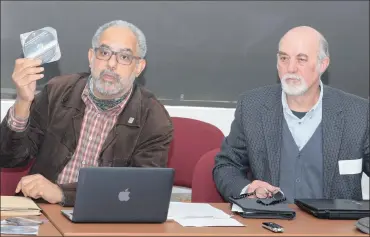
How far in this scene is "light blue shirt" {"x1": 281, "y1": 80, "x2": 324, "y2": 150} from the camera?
A: 153 inches

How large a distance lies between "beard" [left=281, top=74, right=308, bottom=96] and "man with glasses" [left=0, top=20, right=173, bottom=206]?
0.62 meters

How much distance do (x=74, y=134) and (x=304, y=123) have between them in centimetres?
117

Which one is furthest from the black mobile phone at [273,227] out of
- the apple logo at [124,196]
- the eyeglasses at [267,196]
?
the apple logo at [124,196]

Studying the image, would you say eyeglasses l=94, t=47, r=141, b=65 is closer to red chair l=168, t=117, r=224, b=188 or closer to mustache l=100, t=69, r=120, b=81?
mustache l=100, t=69, r=120, b=81

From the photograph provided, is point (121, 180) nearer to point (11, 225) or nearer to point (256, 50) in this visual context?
point (11, 225)

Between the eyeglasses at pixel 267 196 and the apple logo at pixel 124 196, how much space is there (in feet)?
2.34

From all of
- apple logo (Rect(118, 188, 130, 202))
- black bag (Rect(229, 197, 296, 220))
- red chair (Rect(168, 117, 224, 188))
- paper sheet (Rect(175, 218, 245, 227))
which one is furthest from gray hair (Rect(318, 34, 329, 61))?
apple logo (Rect(118, 188, 130, 202))

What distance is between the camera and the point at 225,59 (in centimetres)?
488

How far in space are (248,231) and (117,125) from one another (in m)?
1.23

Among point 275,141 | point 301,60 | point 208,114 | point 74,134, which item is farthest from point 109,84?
point 208,114

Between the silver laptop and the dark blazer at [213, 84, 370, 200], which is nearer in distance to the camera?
the silver laptop

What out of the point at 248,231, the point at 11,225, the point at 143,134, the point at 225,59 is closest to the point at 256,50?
the point at 225,59

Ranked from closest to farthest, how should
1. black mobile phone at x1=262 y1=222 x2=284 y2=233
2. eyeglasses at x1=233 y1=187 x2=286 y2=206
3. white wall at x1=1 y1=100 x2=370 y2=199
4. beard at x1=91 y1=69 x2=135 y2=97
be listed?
black mobile phone at x1=262 y1=222 x2=284 y2=233 → eyeglasses at x1=233 y1=187 x2=286 y2=206 → beard at x1=91 y1=69 x2=135 y2=97 → white wall at x1=1 y1=100 x2=370 y2=199

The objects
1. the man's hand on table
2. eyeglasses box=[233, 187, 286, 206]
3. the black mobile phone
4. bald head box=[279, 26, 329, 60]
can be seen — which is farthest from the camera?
bald head box=[279, 26, 329, 60]
